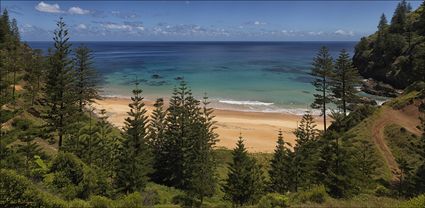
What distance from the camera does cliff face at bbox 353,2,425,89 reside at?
6732cm

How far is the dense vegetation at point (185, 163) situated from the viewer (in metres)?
16.4

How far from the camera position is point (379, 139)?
95.9 feet

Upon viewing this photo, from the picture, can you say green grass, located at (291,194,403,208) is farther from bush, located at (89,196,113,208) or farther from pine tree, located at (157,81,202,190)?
pine tree, located at (157,81,202,190)

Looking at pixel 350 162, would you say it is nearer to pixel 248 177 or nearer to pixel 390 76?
pixel 248 177

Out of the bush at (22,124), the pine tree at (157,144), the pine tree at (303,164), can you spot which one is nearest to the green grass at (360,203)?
the pine tree at (303,164)

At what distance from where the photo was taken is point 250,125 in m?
47.2

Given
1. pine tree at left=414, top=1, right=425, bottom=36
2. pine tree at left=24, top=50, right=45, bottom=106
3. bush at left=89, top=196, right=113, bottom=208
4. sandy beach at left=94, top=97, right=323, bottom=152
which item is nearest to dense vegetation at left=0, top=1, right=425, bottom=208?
bush at left=89, top=196, right=113, bottom=208

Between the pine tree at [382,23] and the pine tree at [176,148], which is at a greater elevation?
the pine tree at [382,23]

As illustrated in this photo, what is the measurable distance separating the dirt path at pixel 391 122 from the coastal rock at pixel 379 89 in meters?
34.7

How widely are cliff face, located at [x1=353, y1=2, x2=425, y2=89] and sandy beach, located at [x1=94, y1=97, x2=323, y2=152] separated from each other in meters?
28.3

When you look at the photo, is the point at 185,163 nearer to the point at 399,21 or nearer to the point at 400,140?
the point at 400,140

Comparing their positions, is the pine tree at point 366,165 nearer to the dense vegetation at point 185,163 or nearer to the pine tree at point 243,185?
the dense vegetation at point 185,163

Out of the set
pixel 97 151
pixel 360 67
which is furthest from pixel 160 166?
pixel 360 67

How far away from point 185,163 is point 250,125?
2136 cm
